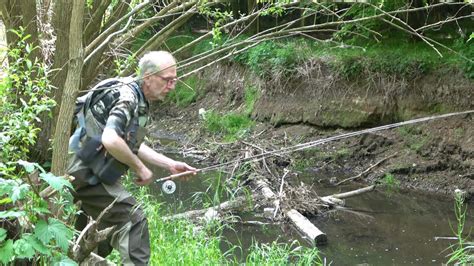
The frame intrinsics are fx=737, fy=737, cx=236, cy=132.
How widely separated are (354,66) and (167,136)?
18.0 ft

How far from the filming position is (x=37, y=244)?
3010 millimetres

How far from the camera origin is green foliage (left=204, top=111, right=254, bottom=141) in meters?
15.7

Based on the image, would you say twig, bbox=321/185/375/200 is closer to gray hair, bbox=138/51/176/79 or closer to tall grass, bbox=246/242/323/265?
tall grass, bbox=246/242/323/265

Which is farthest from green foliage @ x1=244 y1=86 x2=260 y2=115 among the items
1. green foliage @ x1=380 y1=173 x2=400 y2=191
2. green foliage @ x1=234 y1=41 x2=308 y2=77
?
green foliage @ x1=380 y1=173 x2=400 y2=191

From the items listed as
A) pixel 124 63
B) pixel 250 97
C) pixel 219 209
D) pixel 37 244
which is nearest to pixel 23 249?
pixel 37 244

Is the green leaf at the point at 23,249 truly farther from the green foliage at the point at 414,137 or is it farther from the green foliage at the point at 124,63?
the green foliage at the point at 414,137

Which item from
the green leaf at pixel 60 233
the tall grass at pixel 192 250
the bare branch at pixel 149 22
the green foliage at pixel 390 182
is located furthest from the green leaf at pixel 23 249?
the green foliage at pixel 390 182

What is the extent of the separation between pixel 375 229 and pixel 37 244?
7170mm

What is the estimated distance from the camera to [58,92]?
5.62 metres

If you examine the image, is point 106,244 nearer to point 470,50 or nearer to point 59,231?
point 59,231

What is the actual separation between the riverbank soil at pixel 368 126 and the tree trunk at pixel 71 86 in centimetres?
700

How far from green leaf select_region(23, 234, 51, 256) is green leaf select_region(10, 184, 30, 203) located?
19 cm

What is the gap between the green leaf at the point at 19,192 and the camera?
9.45ft

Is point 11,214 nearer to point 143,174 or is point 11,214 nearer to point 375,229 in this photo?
point 143,174
